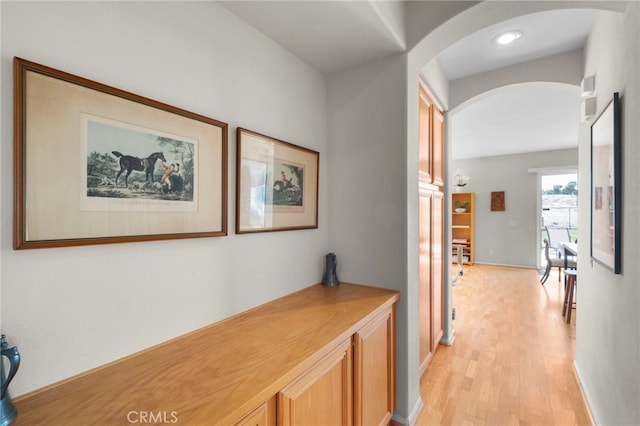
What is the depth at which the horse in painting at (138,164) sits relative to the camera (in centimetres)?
101

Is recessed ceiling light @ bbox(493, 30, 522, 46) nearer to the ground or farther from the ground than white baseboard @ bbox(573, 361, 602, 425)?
farther from the ground

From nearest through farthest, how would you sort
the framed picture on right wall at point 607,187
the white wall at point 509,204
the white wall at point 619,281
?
the white wall at point 619,281
the framed picture on right wall at point 607,187
the white wall at point 509,204

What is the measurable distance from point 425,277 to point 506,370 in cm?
107

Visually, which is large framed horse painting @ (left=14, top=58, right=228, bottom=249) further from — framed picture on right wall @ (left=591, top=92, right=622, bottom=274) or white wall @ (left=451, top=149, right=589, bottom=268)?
white wall @ (left=451, top=149, right=589, bottom=268)

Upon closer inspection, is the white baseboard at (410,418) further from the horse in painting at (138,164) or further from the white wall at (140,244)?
the horse in painting at (138,164)

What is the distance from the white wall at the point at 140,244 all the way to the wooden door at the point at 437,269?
4.58ft

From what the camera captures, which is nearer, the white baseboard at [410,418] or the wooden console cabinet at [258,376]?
the wooden console cabinet at [258,376]

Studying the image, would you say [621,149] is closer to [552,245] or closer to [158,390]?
[158,390]

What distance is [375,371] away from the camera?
1557mm

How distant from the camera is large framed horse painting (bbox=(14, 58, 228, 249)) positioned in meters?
0.83

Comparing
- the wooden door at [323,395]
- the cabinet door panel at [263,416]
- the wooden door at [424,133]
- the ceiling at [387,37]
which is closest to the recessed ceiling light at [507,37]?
the ceiling at [387,37]

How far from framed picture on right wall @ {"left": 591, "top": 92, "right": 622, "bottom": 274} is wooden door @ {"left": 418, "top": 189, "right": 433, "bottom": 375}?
100 centimetres

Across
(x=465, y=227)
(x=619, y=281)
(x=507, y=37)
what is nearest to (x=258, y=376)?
(x=619, y=281)

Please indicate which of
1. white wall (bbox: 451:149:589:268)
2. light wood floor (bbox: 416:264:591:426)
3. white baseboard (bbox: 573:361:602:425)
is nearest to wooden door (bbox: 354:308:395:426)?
light wood floor (bbox: 416:264:591:426)
